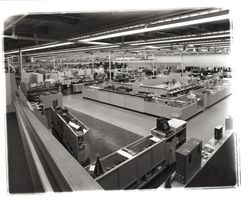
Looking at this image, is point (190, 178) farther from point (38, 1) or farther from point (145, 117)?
point (145, 117)

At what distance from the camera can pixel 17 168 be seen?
2.83 m

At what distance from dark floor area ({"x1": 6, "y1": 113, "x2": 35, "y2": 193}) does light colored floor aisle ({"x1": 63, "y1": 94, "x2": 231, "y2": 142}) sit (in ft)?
11.6

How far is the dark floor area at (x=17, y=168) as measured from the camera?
7.86ft

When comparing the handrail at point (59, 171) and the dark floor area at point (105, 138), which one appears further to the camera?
the dark floor area at point (105, 138)

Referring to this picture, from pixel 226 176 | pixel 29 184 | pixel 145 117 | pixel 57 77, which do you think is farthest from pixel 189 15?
pixel 57 77

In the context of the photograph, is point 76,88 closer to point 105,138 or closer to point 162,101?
point 162,101

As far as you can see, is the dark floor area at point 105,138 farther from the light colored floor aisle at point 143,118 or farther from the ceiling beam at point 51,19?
the ceiling beam at point 51,19

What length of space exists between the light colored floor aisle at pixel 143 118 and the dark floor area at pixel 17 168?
11.6 ft

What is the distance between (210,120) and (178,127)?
3.70 m

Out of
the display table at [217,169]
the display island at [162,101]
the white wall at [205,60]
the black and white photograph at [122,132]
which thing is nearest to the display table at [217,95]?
the display island at [162,101]

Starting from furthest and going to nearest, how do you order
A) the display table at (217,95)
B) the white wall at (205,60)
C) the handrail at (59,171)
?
the white wall at (205,60), the display table at (217,95), the handrail at (59,171)

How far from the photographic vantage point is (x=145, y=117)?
25.9 ft

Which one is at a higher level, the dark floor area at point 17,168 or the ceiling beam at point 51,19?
the ceiling beam at point 51,19

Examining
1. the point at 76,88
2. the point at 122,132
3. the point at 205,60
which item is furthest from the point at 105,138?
the point at 205,60
